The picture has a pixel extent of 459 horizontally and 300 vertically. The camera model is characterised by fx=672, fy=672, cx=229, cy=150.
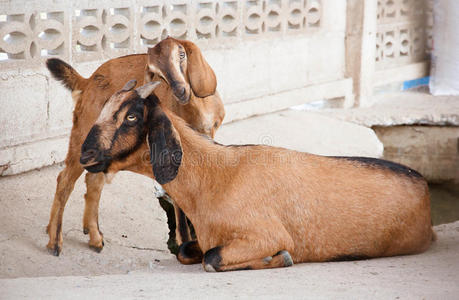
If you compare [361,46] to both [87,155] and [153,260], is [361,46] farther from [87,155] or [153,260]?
[87,155]

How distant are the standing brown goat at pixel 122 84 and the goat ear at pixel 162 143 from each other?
1.88 ft

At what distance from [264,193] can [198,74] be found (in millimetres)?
1067

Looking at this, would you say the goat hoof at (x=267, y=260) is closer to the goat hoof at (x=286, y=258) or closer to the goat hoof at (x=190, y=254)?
the goat hoof at (x=286, y=258)

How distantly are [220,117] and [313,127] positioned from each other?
340 cm

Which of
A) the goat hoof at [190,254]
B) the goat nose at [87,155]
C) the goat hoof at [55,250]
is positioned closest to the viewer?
the goat nose at [87,155]

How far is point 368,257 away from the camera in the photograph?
3928 millimetres

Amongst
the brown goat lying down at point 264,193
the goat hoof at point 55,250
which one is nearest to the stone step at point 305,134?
the goat hoof at point 55,250

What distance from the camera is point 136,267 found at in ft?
14.8

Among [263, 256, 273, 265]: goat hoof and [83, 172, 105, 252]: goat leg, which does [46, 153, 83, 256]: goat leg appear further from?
[263, 256, 273, 265]: goat hoof

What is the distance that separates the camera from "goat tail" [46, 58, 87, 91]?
4.83m

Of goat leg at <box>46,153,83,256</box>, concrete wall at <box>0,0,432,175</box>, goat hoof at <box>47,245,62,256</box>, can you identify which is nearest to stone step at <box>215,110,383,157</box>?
concrete wall at <box>0,0,432,175</box>

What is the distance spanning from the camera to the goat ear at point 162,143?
3625 mm

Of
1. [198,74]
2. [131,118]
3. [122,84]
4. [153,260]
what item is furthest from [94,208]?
[131,118]

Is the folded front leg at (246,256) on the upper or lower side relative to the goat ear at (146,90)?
lower
